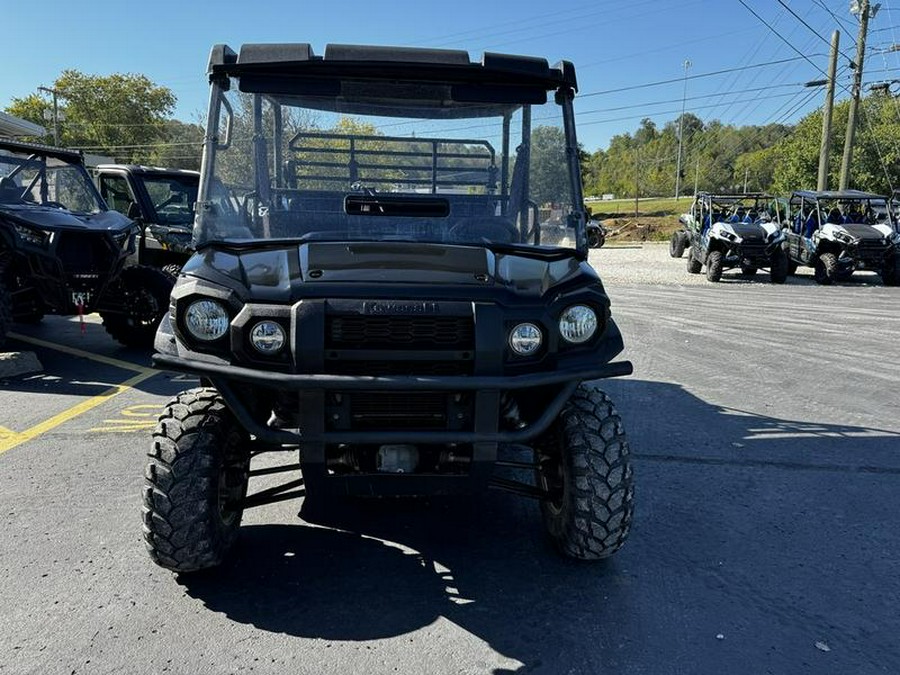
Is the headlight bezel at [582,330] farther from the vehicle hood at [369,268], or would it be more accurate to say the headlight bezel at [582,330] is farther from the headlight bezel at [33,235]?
the headlight bezel at [33,235]

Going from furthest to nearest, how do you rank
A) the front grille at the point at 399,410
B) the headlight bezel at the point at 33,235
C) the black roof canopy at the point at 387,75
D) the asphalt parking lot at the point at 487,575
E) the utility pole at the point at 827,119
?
the utility pole at the point at 827,119 → the headlight bezel at the point at 33,235 → the black roof canopy at the point at 387,75 → the front grille at the point at 399,410 → the asphalt parking lot at the point at 487,575

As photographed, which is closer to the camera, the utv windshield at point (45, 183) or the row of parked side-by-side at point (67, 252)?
the row of parked side-by-side at point (67, 252)

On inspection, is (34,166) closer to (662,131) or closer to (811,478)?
A: (811,478)

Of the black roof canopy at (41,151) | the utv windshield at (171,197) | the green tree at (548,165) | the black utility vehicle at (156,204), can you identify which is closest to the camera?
the green tree at (548,165)

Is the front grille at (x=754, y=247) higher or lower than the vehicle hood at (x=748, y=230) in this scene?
lower

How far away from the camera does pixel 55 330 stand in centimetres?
965

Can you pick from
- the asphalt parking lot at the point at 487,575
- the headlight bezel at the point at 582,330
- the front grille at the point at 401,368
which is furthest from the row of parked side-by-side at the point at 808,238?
the front grille at the point at 401,368

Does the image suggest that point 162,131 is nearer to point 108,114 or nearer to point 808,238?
point 108,114

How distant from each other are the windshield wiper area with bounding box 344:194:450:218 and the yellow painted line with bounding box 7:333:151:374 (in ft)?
15.7

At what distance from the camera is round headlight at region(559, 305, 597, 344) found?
285cm

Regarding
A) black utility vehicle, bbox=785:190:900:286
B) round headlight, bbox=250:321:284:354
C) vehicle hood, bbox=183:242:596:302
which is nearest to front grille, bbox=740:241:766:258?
black utility vehicle, bbox=785:190:900:286

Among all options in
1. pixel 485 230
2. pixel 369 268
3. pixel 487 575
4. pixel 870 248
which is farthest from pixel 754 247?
pixel 369 268

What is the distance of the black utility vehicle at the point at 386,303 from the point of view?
268cm

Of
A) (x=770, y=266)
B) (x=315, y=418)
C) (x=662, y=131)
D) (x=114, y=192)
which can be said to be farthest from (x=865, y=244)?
(x=662, y=131)
